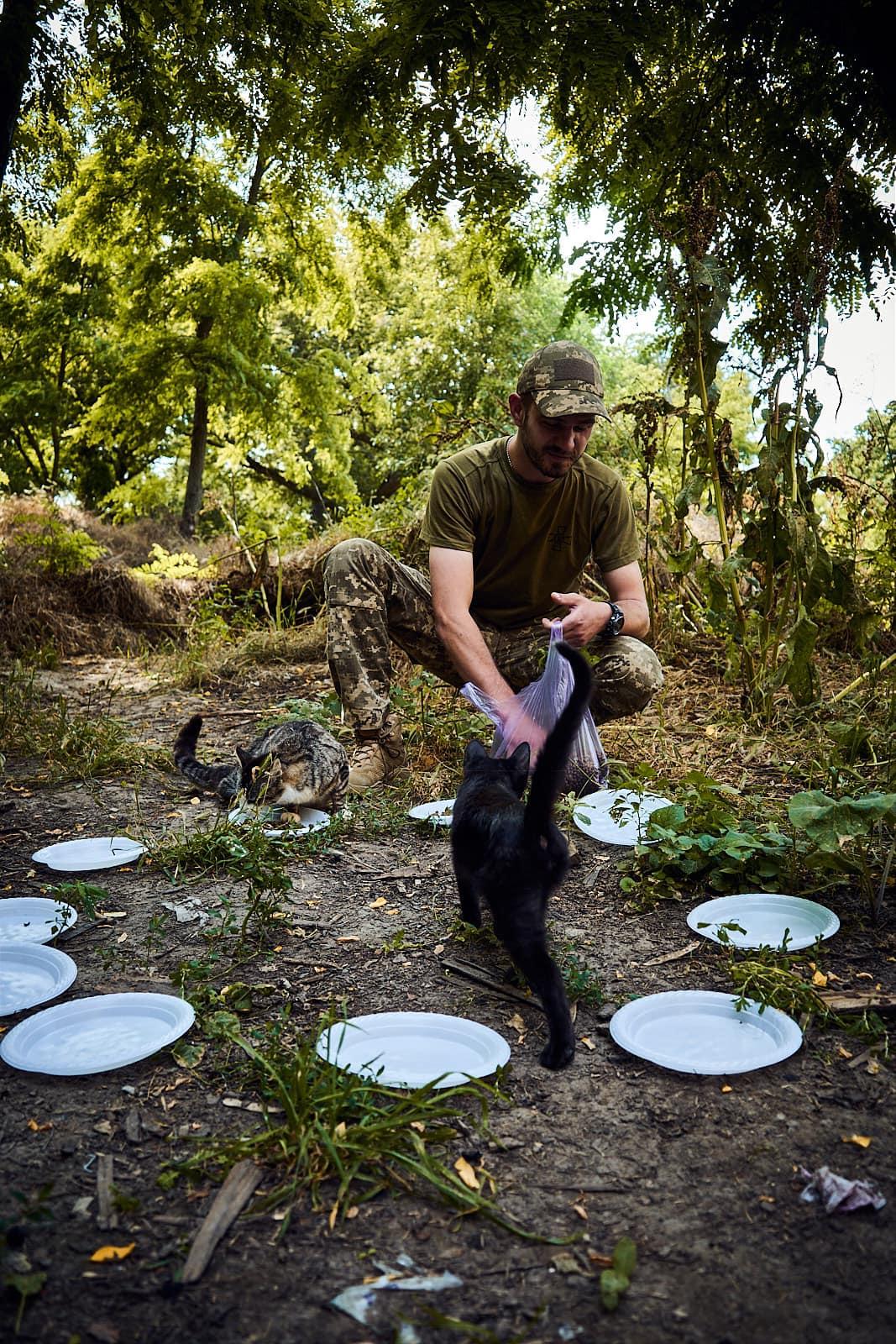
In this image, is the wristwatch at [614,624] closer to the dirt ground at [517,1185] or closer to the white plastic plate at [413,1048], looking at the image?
the dirt ground at [517,1185]

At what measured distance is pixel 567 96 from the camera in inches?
149

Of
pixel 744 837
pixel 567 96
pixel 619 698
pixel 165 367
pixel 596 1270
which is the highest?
pixel 165 367

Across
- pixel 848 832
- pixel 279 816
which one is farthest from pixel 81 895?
pixel 848 832

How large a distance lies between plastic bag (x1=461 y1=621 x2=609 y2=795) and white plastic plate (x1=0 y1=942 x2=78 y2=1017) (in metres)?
1.57

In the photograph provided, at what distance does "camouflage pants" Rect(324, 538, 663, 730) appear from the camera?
4.25 m

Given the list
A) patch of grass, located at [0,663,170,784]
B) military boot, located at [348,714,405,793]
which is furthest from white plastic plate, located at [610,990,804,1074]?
patch of grass, located at [0,663,170,784]

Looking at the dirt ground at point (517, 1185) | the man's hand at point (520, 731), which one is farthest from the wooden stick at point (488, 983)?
the man's hand at point (520, 731)

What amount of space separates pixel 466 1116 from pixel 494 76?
391 centimetres

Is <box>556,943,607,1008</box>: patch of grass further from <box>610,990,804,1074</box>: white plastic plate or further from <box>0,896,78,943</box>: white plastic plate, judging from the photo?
<box>0,896,78,943</box>: white plastic plate

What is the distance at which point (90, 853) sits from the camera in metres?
3.50

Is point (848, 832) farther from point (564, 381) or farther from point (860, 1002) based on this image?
point (564, 381)

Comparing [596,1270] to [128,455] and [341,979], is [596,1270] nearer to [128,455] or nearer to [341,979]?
[341,979]

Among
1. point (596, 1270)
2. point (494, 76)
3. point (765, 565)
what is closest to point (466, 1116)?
point (596, 1270)

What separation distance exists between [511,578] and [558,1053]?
8.87 ft
